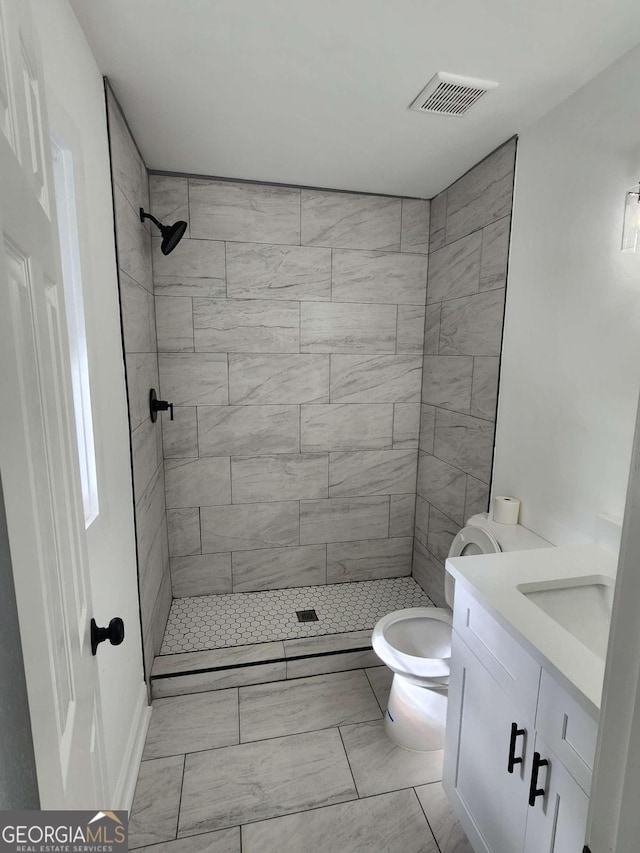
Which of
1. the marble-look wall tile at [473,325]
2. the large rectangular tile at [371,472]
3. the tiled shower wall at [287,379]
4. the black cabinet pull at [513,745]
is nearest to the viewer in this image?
the black cabinet pull at [513,745]

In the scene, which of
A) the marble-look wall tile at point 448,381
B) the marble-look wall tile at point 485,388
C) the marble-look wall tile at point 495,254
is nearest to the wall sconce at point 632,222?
the marble-look wall tile at point 495,254

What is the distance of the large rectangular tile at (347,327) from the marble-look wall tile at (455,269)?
0.94ft

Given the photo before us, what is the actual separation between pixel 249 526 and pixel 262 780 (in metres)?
1.32

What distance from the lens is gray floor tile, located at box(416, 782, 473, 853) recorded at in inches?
56.2

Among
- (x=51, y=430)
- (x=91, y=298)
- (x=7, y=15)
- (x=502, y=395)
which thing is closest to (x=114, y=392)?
(x=91, y=298)

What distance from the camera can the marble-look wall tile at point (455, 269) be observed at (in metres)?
2.20

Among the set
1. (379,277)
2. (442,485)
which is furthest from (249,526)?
(379,277)

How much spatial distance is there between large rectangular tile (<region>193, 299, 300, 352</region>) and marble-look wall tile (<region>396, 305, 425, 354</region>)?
651 millimetres

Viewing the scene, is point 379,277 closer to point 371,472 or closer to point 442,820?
point 371,472

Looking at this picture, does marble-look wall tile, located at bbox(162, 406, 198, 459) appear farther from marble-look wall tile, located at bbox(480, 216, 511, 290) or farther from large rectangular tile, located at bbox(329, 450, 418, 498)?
marble-look wall tile, located at bbox(480, 216, 511, 290)

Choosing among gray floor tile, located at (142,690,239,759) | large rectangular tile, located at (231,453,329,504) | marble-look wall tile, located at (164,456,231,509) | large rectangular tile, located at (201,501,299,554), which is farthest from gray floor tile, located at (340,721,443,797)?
marble-look wall tile, located at (164,456,231,509)

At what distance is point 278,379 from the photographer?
2.61 meters

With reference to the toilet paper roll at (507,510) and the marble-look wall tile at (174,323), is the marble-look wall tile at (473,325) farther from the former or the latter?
the marble-look wall tile at (174,323)

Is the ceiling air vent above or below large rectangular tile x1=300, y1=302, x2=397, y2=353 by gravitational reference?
above
